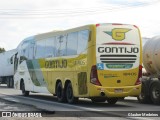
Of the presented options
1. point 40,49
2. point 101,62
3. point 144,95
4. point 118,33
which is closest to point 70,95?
point 101,62

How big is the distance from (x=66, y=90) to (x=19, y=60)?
7990 mm

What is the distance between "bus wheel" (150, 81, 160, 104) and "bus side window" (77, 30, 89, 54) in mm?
3460

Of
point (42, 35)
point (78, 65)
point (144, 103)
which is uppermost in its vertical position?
point (42, 35)

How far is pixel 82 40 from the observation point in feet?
60.1

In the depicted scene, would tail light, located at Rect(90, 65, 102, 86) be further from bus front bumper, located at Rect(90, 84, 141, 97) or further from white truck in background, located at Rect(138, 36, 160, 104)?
white truck in background, located at Rect(138, 36, 160, 104)

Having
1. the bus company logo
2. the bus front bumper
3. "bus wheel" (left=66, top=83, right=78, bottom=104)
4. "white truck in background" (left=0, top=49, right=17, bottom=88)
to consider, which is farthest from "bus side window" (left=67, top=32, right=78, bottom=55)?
"white truck in background" (left=0, top=49, right=17, bottom=88)

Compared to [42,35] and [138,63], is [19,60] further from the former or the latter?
[138,63]

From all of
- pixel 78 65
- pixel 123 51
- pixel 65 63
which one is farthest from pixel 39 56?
pixel 123 51

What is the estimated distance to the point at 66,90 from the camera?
19.8 meters

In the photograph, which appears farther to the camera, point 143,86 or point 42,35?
point 42,35

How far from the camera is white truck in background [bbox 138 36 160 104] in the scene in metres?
18.9

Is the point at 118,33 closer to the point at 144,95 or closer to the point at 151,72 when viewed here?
the point at 151,72

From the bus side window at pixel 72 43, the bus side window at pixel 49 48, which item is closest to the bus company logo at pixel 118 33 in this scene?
the bus side window at pixel 72 43

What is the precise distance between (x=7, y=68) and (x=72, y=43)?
84.7 feet
